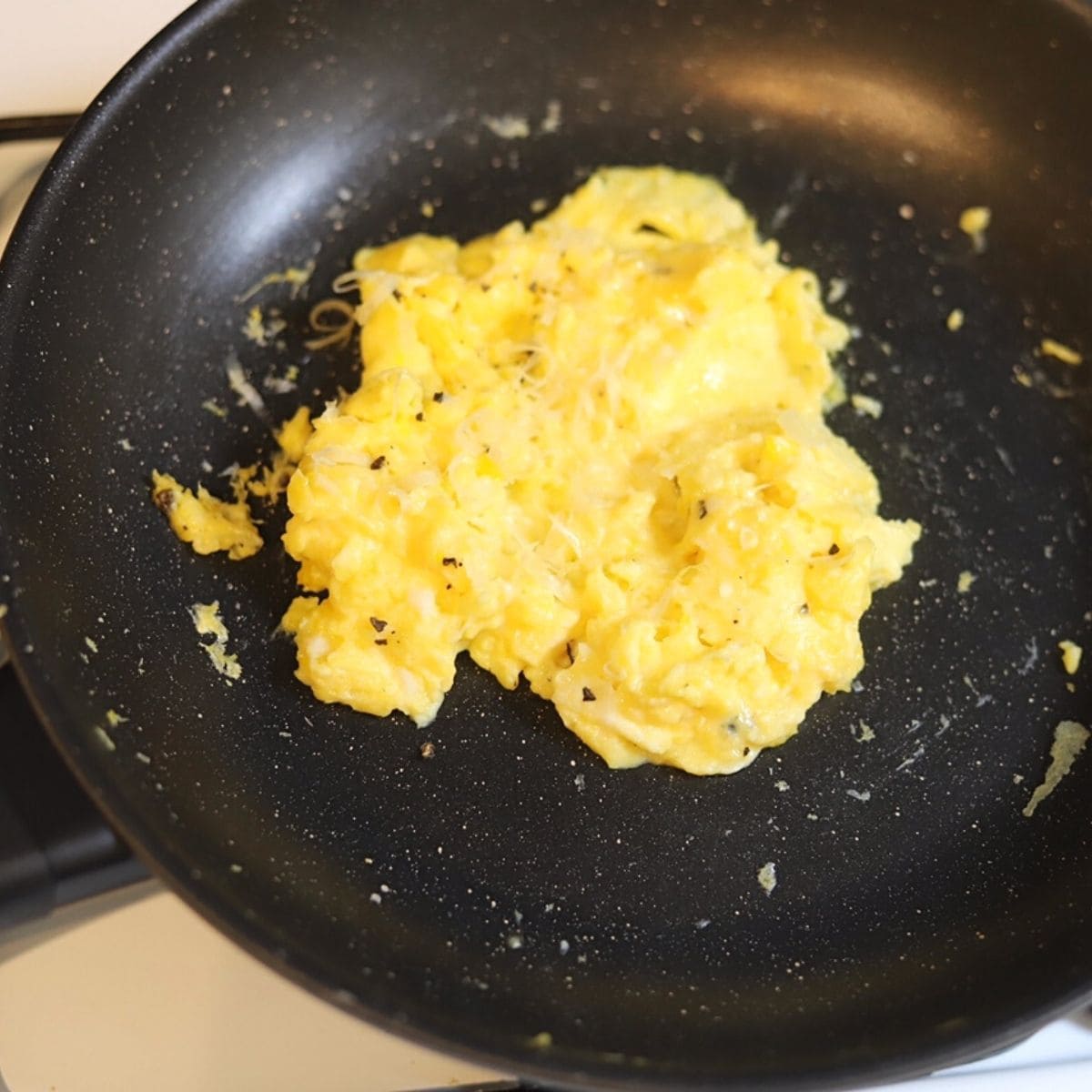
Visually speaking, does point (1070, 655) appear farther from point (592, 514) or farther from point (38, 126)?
point (38, 126)

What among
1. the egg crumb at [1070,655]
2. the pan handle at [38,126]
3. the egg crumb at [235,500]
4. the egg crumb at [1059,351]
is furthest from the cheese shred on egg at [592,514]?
the pan handle at [38,126]

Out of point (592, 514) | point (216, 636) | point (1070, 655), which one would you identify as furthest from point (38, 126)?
point (1070, 655)

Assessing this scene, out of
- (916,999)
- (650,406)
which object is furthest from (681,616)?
(916,999)

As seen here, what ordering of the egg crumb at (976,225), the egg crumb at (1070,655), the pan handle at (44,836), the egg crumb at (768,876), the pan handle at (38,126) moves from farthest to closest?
the egg crumb at (976,225)
the pan handle at (38,126)
the egg crumb at (1070,655)
the egg crumb at (768,876)
the pan handle at (44,836)

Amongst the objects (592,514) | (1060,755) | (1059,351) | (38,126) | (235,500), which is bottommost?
(1060,755)

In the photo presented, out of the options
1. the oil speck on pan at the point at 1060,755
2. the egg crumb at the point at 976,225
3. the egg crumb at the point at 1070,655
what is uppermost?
the egg crumb at the point at 976,225

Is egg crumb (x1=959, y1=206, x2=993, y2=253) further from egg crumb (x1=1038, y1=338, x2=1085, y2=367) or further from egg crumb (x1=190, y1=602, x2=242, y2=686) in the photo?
egg crumb (x1=190, y1=602, x2=242, y2=686)

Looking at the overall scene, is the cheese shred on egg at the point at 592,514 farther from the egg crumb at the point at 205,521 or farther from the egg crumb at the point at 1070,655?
the egg crumb at the point at 1070,655
